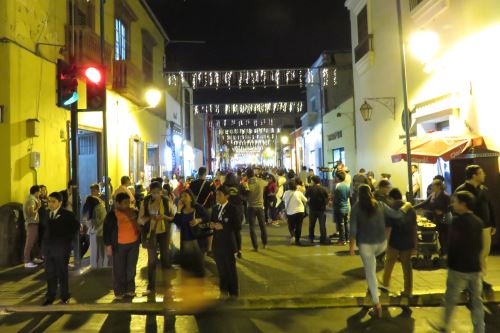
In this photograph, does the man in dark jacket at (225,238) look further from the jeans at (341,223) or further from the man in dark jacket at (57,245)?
the jeans at (341,223)

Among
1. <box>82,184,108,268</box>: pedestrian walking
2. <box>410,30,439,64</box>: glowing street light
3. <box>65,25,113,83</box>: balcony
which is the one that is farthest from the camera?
<box>65,25,113,83</box>: balcony

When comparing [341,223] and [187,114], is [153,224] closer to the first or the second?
[341,223]

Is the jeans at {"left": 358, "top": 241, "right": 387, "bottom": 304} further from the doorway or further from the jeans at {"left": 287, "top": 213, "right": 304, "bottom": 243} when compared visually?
the doorway

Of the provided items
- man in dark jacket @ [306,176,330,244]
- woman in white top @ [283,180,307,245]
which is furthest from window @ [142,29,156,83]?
man in dark jacket @ [306,176,330,244]

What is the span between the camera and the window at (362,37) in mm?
16344

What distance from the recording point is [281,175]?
16094 millimetres

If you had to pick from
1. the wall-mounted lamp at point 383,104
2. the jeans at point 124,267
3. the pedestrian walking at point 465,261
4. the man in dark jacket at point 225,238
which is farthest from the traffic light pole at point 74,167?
the wall-mounted lamp at point 383,104

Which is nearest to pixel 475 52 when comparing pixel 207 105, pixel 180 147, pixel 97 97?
pixel 97 97

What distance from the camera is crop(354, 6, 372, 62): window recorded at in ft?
53.6

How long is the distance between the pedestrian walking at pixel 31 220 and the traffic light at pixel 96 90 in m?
2.54

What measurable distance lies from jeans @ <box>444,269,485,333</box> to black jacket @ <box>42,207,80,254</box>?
5454 millimetres

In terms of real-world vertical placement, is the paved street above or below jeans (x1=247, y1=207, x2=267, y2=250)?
below

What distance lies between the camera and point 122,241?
6793 mm

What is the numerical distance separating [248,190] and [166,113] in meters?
14.8
